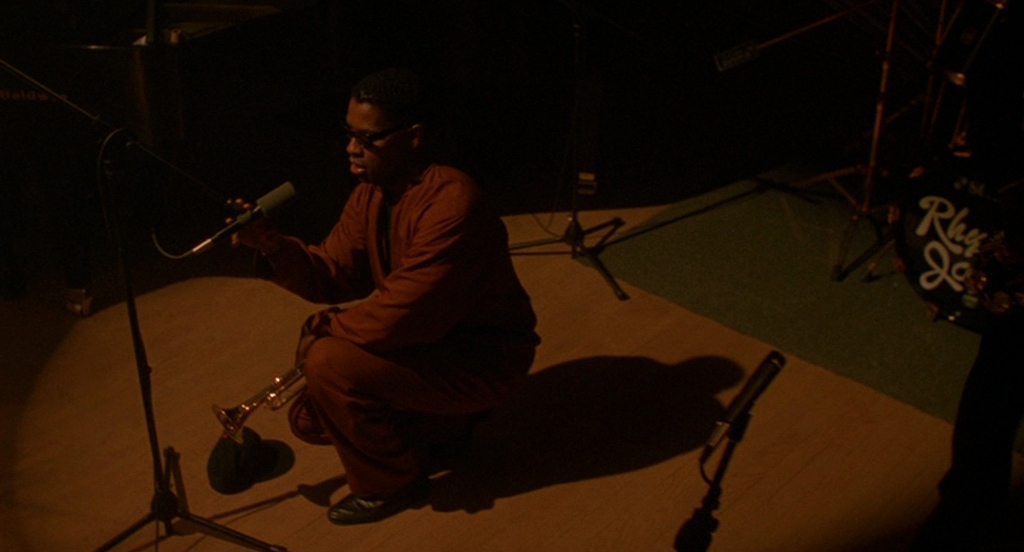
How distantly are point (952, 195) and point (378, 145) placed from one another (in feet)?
6.67

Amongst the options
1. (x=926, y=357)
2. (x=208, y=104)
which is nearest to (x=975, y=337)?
(x=926, y=357)

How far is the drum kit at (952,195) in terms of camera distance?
3.15 metres

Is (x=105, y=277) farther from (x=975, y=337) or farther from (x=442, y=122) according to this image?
(x=975, y=337)

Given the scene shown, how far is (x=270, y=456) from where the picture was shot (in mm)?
2918

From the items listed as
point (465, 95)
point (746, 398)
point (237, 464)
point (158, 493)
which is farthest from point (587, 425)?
point (465, 95)

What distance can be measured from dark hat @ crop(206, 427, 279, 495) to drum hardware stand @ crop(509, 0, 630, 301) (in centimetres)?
147

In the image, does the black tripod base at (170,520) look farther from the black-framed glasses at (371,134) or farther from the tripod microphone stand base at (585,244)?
the tripod microphone stand base at (585,244)

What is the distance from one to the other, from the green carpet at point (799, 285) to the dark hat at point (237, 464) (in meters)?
1.59

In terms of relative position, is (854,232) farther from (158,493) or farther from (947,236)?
(158,493)

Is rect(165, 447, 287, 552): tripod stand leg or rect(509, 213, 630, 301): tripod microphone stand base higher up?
rect(509, 213, 630, 301): tripod microphone stand base

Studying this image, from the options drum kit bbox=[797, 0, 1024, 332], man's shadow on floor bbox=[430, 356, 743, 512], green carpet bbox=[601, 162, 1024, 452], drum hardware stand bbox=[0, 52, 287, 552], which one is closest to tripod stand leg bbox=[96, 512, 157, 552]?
drum hardware stand bbox=[0, 52, 287, 552]

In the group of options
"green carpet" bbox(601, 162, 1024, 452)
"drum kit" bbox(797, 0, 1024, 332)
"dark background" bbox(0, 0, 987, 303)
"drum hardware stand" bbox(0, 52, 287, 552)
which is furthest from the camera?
"green carpet" bbox(601, 162, 1024, 452)

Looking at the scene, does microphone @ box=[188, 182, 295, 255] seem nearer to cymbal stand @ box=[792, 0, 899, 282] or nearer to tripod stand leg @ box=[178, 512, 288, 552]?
tripod stand leg @ box=[178, 512, 288, 552]

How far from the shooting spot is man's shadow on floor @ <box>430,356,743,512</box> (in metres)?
2.88
